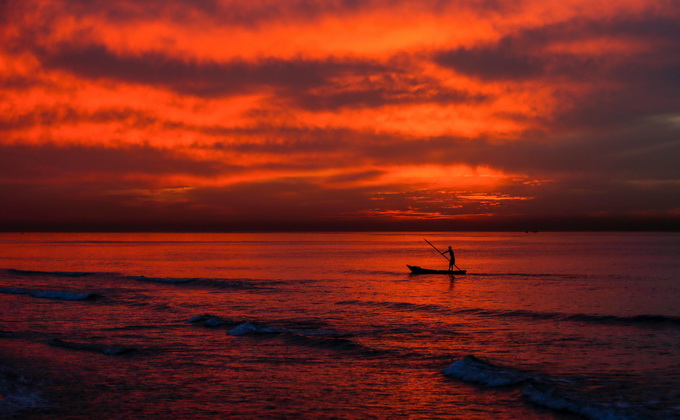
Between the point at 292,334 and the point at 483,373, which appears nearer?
the point at 483,373

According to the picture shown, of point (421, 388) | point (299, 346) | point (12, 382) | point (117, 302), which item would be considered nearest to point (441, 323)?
point (299, 346)

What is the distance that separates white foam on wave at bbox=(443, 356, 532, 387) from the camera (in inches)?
601

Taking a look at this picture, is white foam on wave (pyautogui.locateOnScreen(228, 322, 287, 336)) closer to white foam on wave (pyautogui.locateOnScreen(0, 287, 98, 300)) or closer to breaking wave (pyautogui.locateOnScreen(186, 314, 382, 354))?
breaking wave (pyautogui.locateOnScreen(186, 314, 382, 354))

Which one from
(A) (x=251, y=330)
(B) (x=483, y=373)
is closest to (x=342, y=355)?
(B) (x=483, y=373)

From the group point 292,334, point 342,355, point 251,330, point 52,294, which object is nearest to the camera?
point 342,355

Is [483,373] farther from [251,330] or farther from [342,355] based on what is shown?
[251,330]

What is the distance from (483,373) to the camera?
15.8 meters

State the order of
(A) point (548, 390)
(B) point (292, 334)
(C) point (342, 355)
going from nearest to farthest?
(A) point (548, 390)
(C) point (342, 355)
(B) point (292, 334)

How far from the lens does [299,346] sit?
20547 millimetres

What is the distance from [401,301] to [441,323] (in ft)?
27.7

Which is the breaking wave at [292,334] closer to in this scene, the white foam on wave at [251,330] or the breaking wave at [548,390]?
the white foam on wave at [251,330]

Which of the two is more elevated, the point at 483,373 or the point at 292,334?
the point at 483,373

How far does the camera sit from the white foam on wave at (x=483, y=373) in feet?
50.1

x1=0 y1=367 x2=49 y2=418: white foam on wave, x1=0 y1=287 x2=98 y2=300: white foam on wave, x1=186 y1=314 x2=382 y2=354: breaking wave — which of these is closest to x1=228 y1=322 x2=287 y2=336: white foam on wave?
x1=186 y1=314 x2=382 y2=354: breaking wave
